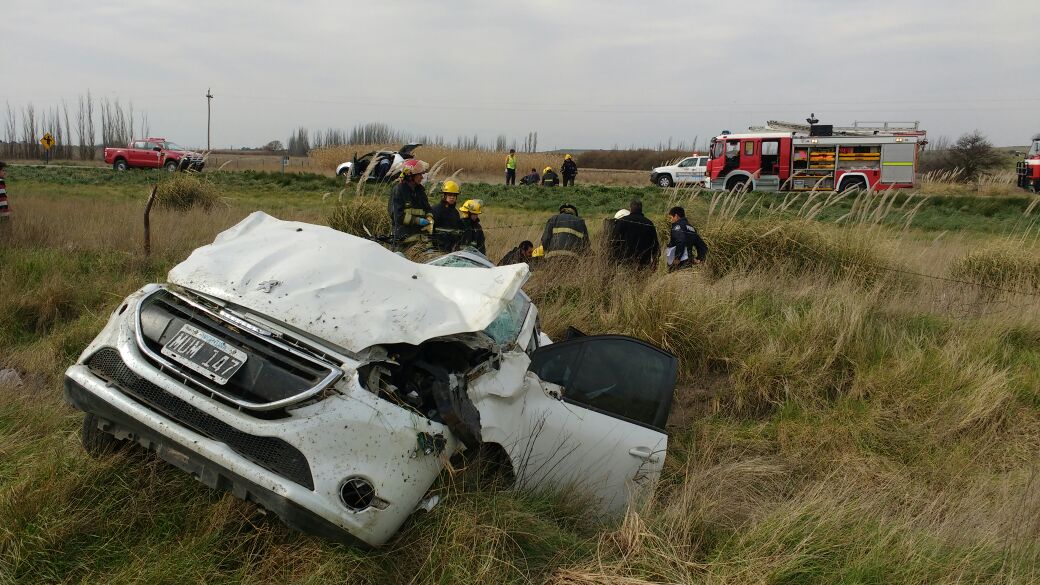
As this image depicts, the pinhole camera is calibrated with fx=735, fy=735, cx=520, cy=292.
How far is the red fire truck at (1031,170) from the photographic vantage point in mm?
24000

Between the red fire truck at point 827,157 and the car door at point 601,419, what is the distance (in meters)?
21.5

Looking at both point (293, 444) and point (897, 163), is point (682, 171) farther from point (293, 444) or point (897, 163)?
point (293, 444)

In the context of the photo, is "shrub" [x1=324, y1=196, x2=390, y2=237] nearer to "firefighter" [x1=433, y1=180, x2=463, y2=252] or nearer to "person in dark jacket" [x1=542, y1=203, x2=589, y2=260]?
"firefighter" [x1=433, y1=180, x2=463, y2=252]

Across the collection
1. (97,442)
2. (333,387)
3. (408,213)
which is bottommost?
(97,442)

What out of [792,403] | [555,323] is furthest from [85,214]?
[792,403]

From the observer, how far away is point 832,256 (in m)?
8.70

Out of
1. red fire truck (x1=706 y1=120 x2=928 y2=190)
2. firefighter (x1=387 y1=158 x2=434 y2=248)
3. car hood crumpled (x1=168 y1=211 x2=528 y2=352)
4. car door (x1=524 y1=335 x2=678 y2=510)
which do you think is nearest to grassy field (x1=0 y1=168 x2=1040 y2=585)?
car door (x1=524 y1=335 x2=678 y2=510)

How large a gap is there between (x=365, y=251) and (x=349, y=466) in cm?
120

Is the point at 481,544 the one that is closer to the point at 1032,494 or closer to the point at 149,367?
the point at 149,367

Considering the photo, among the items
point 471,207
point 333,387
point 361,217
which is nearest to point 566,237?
point 471,207

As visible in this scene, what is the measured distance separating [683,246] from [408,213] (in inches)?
133

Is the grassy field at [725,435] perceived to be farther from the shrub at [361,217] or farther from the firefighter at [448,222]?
the firefighter at [448,222]

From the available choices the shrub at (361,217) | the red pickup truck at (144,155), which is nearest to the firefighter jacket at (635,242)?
the shrub at (361,217)

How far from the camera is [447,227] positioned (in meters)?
9.26
